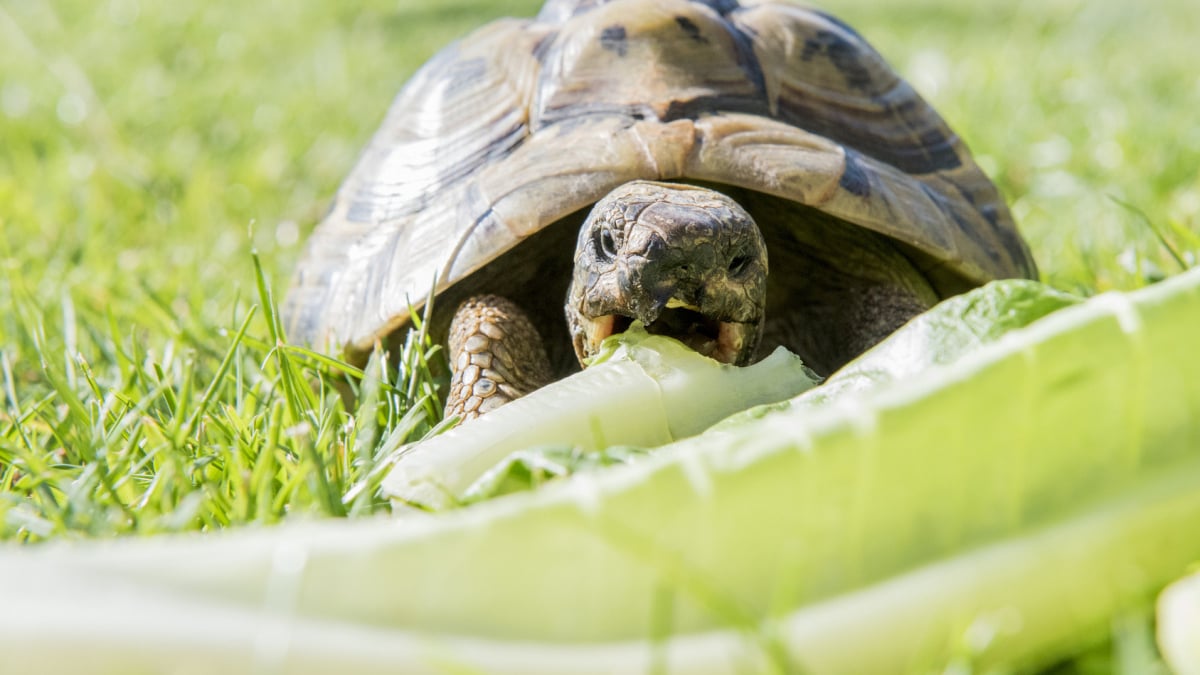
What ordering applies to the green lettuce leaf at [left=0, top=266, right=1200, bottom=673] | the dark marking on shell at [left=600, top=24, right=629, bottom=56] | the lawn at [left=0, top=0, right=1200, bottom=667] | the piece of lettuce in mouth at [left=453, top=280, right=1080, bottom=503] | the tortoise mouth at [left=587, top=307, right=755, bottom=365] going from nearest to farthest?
the green lettuce leaf at [left=0, top=266, right=1200, bottom=673] < the piece of lettuce in mouth at [left=453, top=280, right=1080, bottom=503] < the lawn at [left=0, top=0, right=1200, bottom=667] < the tortoise mouth at [left=587, top=307, right=755, bottom=365] < the dark marking on shell at [left=600, top=24, right=629, bottom=56]

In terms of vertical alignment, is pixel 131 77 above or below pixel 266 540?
below

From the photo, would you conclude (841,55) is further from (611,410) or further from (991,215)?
(611,410)

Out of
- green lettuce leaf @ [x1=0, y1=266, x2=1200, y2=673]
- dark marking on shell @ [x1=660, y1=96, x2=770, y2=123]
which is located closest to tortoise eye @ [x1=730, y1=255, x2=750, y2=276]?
dark marking on shell @ [x1=660, y1=96, x2=770, y2=123]

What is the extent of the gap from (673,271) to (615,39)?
0.80 meters

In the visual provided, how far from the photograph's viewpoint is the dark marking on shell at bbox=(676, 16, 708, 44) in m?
2.52

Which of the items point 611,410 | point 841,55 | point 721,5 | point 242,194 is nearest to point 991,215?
point 841,55

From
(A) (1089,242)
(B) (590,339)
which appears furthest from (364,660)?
(A) (1089,242)

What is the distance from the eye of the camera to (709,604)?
40.6 inches

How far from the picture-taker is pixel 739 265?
2029 mm

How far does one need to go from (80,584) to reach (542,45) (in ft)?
6.47

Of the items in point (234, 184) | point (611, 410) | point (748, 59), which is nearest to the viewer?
point (611, 410)

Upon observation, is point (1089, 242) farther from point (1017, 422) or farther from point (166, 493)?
point (166, 493)

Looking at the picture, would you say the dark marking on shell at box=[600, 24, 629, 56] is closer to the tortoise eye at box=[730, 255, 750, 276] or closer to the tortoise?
the tortoise

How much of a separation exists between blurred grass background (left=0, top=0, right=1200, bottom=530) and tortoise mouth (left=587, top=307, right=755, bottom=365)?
39 centimetres
